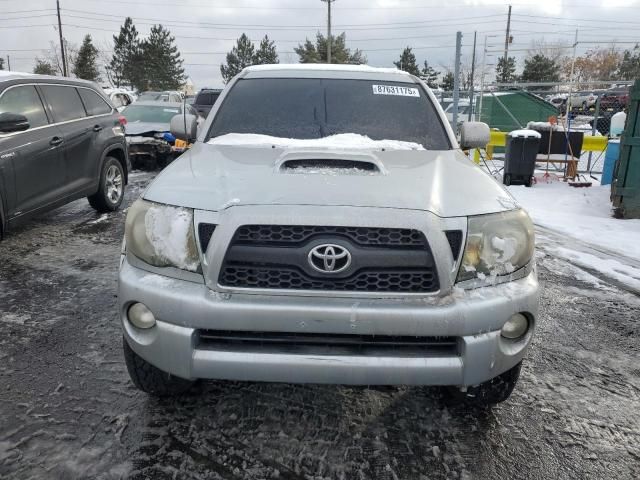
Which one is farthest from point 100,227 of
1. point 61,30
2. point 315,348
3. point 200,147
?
point 61,30

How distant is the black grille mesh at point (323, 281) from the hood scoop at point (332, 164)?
63cm

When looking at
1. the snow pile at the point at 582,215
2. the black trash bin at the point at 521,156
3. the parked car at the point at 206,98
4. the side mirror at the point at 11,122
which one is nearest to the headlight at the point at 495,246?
the snow pile at the point at 582,215

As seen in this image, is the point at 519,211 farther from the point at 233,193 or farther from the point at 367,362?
the point at 233,193

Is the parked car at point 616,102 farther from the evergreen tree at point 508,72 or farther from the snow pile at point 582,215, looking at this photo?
the evergreen tree at point 508,72

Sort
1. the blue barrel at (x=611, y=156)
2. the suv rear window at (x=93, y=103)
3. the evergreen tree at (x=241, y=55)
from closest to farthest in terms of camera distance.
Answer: the suv rear window at (x=93, y=103), the blue barrel at (x=611, y=156), the evergreen tree at (x=241, y=55)

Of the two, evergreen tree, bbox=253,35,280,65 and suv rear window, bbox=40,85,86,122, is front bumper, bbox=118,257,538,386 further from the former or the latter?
evergreen tree, bbox=253,35,280,65

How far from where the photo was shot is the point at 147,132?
449 inches

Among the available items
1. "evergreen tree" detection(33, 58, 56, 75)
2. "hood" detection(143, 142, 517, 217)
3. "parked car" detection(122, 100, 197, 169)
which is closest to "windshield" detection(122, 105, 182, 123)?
"parked car" detection(122, 100, 197, 169)

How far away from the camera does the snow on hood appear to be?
3.27 m

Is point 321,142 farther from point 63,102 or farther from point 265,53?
point 265,53

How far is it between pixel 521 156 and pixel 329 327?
911 centimetres

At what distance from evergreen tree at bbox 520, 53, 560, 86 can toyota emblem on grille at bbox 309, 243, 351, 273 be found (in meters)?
54.3

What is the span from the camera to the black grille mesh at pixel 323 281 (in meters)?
2.19

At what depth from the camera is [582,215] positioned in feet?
26.1
